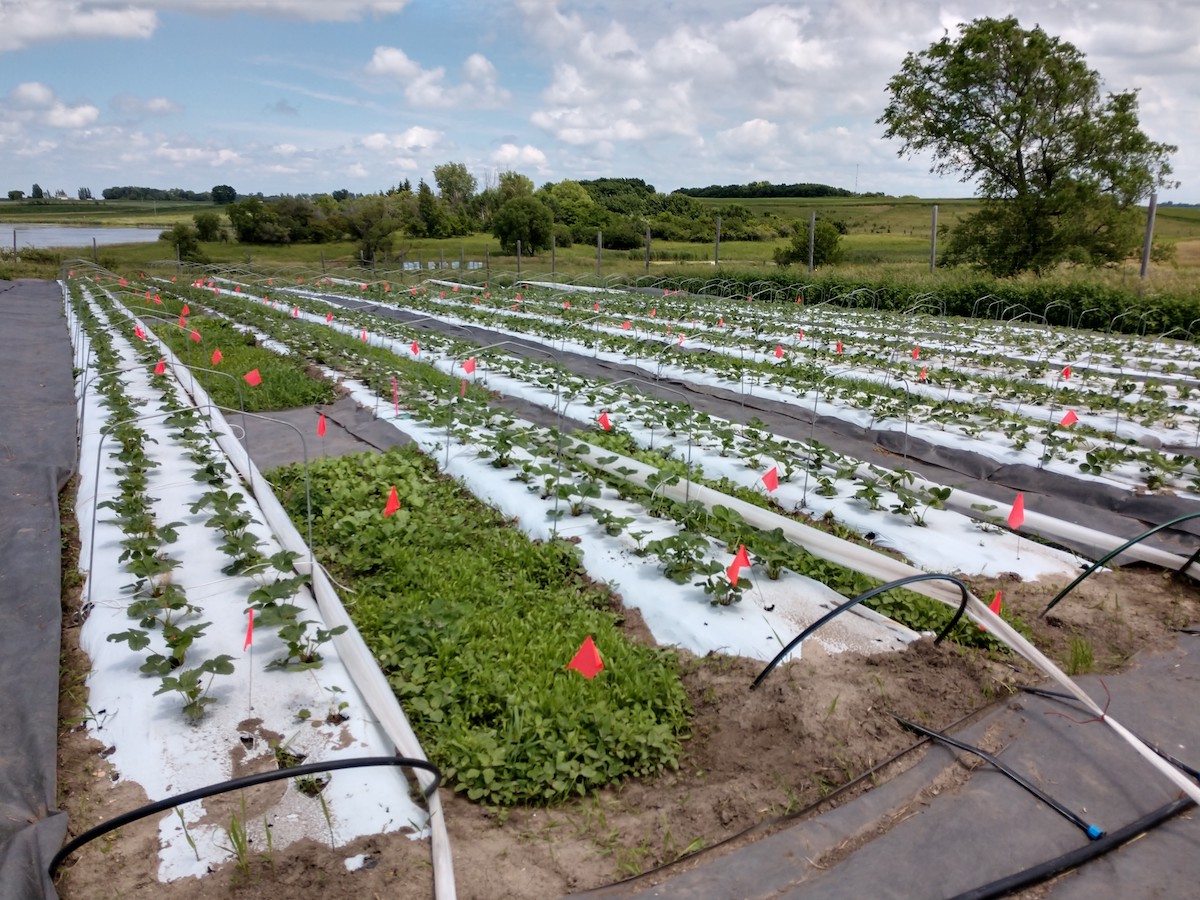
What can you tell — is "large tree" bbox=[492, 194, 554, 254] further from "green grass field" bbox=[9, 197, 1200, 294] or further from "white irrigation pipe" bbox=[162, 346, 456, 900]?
"white irrigation pipe" bbox=[162, 346, 456, 900]

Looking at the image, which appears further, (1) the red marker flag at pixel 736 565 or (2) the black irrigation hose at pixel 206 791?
(1) the red marker flag at pixel 736 565

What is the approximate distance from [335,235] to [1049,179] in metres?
30.1

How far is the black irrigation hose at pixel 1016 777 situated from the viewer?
2391 mm

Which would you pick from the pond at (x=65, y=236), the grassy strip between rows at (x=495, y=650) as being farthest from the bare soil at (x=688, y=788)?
the pond at (x=65, y=236)

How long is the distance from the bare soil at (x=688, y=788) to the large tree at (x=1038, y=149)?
18.5 meters

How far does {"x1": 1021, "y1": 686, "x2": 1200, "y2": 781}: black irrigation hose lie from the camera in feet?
8.59

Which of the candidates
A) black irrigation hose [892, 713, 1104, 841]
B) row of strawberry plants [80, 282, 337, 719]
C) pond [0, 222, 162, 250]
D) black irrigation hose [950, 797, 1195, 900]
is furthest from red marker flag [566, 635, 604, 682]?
pond [0, 222, 162, 250]

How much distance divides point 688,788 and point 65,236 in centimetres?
3859

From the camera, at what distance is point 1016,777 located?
2.61 m

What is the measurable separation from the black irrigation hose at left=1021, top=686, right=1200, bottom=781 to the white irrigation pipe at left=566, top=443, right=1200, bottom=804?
7 cm

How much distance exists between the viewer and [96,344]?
957 cm

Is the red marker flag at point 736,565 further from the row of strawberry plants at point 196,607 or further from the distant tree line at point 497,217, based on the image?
the distant tree line at point 497,217

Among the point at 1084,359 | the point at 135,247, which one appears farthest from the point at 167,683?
the point at 135,247

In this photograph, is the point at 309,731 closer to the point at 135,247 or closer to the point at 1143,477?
the point at 1143,477
